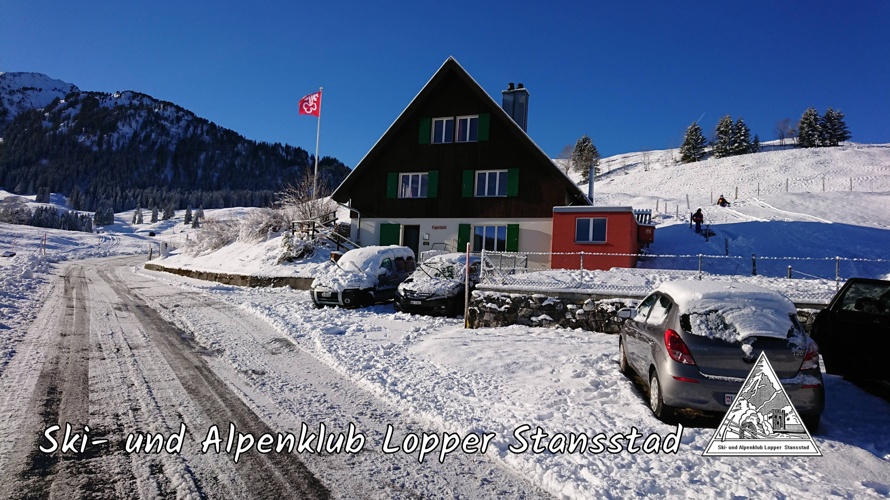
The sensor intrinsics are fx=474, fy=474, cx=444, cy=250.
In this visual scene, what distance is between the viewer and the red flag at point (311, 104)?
29766mm

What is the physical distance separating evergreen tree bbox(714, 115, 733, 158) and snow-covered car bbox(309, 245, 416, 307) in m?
74.7

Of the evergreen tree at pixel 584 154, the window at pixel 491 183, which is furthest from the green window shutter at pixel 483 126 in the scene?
the evergreen tree at pixel 584 154

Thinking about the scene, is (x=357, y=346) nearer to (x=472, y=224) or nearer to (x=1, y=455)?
(x=1, y=455)

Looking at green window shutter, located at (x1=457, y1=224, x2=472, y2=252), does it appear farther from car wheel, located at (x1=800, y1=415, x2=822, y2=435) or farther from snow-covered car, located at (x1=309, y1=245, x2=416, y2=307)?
car wheel, located at (x1=800, y1=415, x2=822, y2=435)

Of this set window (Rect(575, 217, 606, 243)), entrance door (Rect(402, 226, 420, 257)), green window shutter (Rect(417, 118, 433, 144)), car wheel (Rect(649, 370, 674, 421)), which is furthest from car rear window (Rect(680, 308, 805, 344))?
green window shutter (Rect(417, 118, 433, 144))

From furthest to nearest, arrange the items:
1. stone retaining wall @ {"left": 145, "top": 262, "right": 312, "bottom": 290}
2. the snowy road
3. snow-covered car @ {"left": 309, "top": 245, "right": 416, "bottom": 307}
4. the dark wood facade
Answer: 1. the dark wood facade
2. stone retaining wall @ {"left": 145, "top": 262, "right": 312, "bottom": 290}
3. snow-covered car @ {"left": 309, "top": 245, "right": 416, "bottom": 307}
4. the snowy road

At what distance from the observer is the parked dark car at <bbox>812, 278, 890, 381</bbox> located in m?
5.96

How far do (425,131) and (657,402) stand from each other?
68.9 feet

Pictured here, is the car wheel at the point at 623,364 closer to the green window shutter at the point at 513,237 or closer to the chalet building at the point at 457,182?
the chalet building at the point at 457,182

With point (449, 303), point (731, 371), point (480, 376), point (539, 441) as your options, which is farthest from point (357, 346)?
point (731, 371)

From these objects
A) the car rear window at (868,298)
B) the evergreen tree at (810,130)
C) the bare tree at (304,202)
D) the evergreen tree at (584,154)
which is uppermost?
the evergreen tree at (810,130)

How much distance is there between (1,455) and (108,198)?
19095cm

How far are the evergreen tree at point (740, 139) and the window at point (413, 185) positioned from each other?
222 ft

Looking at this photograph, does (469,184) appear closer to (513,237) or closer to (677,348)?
(513,237)
